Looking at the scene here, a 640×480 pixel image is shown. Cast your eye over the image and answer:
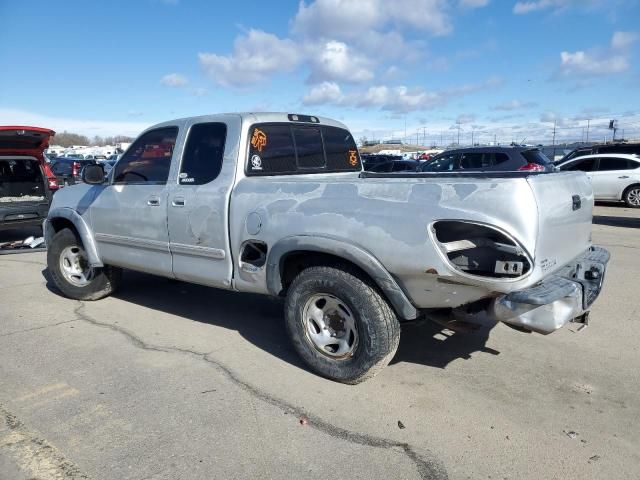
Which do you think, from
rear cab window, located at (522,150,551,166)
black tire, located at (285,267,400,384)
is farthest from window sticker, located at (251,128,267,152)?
rear cab window, located at (522,150,551,166)

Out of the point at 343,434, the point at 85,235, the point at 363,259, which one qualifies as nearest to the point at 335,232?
the point at 363,259

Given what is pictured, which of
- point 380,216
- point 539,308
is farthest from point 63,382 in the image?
point 539,308

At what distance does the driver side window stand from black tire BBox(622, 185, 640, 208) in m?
14.8

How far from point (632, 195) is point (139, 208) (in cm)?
1510

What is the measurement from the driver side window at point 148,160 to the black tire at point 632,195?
14.8 m

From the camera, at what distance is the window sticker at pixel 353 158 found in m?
5.48

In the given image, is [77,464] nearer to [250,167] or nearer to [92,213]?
[250,167]

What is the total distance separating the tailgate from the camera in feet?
9.98

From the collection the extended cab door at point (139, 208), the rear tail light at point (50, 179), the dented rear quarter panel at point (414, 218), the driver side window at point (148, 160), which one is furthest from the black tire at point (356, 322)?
the rear tail light at point (50, 179)

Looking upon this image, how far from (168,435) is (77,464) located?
19.7 inches

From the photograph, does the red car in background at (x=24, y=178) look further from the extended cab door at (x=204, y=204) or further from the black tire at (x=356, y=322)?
the black tire at (x=356, y=322)

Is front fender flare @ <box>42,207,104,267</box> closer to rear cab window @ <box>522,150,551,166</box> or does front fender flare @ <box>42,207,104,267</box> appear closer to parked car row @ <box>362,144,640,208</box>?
parked car row @ <box>362,144,640,208</box>

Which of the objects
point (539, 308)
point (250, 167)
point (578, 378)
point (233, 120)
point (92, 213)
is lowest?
point (578, 378)

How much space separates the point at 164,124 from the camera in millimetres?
4855
